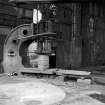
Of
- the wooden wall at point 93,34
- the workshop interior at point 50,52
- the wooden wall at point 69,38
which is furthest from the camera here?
the wooden wall at point 93,34

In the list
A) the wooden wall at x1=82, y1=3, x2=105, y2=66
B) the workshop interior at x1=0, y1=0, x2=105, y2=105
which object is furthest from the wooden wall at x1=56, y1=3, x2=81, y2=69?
the wooden wall at x1=82, y1=3, x2=105, y2=66

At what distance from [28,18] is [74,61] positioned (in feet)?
20.5

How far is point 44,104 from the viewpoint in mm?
6328

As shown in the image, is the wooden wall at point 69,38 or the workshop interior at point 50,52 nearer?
the workshop interior at point 50,52

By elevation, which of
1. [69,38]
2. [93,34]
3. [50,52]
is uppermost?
[93,34]

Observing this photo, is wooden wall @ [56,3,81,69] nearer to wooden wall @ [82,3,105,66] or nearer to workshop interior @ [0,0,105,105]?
workshop interior @ [0,0,105,105]

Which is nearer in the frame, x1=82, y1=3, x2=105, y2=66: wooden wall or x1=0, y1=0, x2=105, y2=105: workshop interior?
x1=0, y1=0, x2=105, y2=105: workshop interior

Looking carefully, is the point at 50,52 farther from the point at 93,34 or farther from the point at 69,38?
the point at 93,34

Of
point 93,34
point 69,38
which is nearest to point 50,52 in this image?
point 69,38

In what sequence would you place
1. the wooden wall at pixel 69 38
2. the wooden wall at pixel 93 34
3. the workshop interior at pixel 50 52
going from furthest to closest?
the wooden wall at pixel 93 34
the wooden wall at pixel 69 38
the workshop interior at pixel 50 52

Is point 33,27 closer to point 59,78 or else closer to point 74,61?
point 59,78

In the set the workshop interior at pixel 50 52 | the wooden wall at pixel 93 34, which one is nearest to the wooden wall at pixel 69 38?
the workshop interior at pixel 50 52

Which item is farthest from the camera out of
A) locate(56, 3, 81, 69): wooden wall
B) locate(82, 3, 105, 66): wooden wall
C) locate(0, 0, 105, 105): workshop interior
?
locate(82, 3, 105, 66): wooden wall

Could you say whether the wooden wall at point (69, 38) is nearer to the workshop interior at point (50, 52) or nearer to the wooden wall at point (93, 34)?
the workshop interior at point (50, 52)
